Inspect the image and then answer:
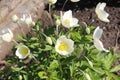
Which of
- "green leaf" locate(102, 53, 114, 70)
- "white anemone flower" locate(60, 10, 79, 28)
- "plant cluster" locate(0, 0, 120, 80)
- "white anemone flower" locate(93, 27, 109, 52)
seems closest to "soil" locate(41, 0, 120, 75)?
"green leaf" locate(102, 53, 114, 70)

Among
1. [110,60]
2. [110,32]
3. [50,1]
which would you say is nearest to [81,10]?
[110,32]

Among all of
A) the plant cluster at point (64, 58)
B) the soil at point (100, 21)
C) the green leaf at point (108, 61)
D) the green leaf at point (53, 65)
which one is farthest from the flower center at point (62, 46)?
the soil at point (100, 21)

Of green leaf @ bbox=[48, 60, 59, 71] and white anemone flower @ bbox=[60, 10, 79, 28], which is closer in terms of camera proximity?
white anemone flower @ bbox=[60, 10, 79, 28]

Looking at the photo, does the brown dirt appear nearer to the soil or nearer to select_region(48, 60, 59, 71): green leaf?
the soil

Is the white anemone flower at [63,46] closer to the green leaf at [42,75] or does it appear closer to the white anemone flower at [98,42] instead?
the white anemone flower at [98,42]

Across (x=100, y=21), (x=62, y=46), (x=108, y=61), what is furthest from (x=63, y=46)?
(x=100, y=21)

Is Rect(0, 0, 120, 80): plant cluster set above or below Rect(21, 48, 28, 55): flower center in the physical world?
below

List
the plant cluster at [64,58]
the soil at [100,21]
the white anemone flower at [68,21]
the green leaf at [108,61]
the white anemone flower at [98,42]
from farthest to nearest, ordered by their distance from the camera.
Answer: the soil at [100,21] < the green leaf at [108,61] < the plant cluster at [64,58] < the white anemone flower at [68,21] < the white anemone flower at [98,42]

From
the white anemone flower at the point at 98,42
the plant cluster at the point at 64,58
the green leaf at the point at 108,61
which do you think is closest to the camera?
the white anemone flower at the point at 98,42

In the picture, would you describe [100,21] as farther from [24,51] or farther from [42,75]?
[24,51]
